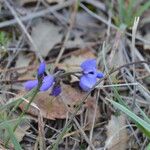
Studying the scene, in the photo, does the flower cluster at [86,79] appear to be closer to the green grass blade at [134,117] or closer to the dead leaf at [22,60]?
the green grass blade at [134,117]

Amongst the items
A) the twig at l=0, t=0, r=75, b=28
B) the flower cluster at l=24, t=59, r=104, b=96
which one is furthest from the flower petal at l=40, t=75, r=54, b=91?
the twig at l=0, t=0, r=75, b=28

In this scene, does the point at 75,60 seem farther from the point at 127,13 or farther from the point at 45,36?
the point at 127,13

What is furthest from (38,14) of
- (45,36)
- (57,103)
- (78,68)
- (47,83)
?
(47,83)

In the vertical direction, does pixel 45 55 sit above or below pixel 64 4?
below

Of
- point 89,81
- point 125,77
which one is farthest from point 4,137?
point 125,77

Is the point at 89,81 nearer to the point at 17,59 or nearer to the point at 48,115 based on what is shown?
the point at 48,115

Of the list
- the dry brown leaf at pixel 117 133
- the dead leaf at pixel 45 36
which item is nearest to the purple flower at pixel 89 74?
the dry brown leaf at pixel 117 133
